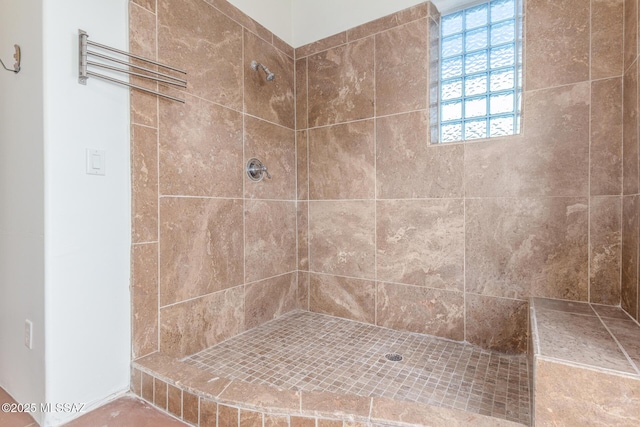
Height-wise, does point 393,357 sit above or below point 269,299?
below

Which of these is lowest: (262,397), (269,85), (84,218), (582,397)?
(262,397)

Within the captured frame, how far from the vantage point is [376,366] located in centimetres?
153

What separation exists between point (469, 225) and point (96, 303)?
6.10 ft

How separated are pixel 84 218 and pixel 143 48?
2.70ft

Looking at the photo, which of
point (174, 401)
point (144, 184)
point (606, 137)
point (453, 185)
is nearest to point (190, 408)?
point (174, 401)

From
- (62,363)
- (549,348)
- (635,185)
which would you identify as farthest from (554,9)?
(62,363)

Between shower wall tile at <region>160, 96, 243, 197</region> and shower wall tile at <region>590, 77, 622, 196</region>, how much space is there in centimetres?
186

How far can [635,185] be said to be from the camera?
1233 mm

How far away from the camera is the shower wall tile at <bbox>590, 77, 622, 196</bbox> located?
1394 millimetres

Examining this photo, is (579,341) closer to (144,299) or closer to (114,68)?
(144,299)

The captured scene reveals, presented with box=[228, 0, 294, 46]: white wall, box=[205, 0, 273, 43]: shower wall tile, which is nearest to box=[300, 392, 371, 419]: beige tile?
box=[205, 0, 273, 43]: shower wall tile

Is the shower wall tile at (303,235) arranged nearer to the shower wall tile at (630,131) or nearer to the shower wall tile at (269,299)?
the shower wall tile at (269,299)

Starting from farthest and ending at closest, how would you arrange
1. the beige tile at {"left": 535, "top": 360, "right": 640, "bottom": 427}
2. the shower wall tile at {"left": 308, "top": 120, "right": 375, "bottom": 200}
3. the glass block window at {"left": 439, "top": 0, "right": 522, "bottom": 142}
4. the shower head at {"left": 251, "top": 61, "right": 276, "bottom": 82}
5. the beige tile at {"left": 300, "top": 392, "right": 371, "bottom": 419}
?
the shower wall tile at {"left": 308, "top": 120, "right": 375, "bottom": 200} → the shower head at {"left": 251, "top": 61, "right": 276, "bottom": 82} → the glass block window at {"left": 439, "top": 0, "right": 522, "bottom": 142} → the beige tile at {"left": 300, "top": 392, "right": 371, "bottom": 419} → the beige tile at {"left": 535, "top": 360, "right": 640, "bottom": 427}

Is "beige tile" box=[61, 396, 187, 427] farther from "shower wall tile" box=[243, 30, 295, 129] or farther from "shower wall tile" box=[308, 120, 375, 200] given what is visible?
"shower wall tile" box=[243, 30, 295, 129]
